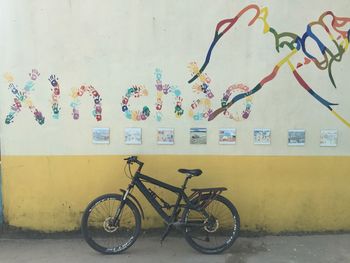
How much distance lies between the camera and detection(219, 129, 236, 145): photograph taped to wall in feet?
18.0

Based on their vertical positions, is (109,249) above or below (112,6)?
below

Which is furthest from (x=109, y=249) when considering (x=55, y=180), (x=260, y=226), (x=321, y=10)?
(x=321, y=10)

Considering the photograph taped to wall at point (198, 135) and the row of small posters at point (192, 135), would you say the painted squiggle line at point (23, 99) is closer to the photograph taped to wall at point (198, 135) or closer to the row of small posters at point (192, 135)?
the row of small posters at point (192, 135)

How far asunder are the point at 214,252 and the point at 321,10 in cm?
323

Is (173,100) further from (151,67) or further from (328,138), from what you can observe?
(328,138)

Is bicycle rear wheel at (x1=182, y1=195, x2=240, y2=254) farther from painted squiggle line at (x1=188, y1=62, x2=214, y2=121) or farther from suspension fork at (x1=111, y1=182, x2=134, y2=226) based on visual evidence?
painted squiggle line at (x1=188, y1=62, x2=214, y2=121)

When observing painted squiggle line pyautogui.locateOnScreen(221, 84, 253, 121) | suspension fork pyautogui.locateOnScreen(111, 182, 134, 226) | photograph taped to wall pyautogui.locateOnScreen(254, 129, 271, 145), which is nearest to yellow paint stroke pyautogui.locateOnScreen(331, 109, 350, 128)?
photograph taped to wall pyautogui.locateOnScreen(254, 129, 271, 145)

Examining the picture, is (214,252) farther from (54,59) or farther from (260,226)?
(54,59)

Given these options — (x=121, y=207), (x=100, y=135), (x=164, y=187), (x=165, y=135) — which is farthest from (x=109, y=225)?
(x=165, y=135)

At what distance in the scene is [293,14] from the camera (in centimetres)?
537

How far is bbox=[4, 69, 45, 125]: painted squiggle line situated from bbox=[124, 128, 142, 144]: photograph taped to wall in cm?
108

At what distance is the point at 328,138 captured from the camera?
5.55 meters

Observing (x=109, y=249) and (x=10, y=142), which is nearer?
(x=109, y=249)

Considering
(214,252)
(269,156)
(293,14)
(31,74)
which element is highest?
(293,14)
